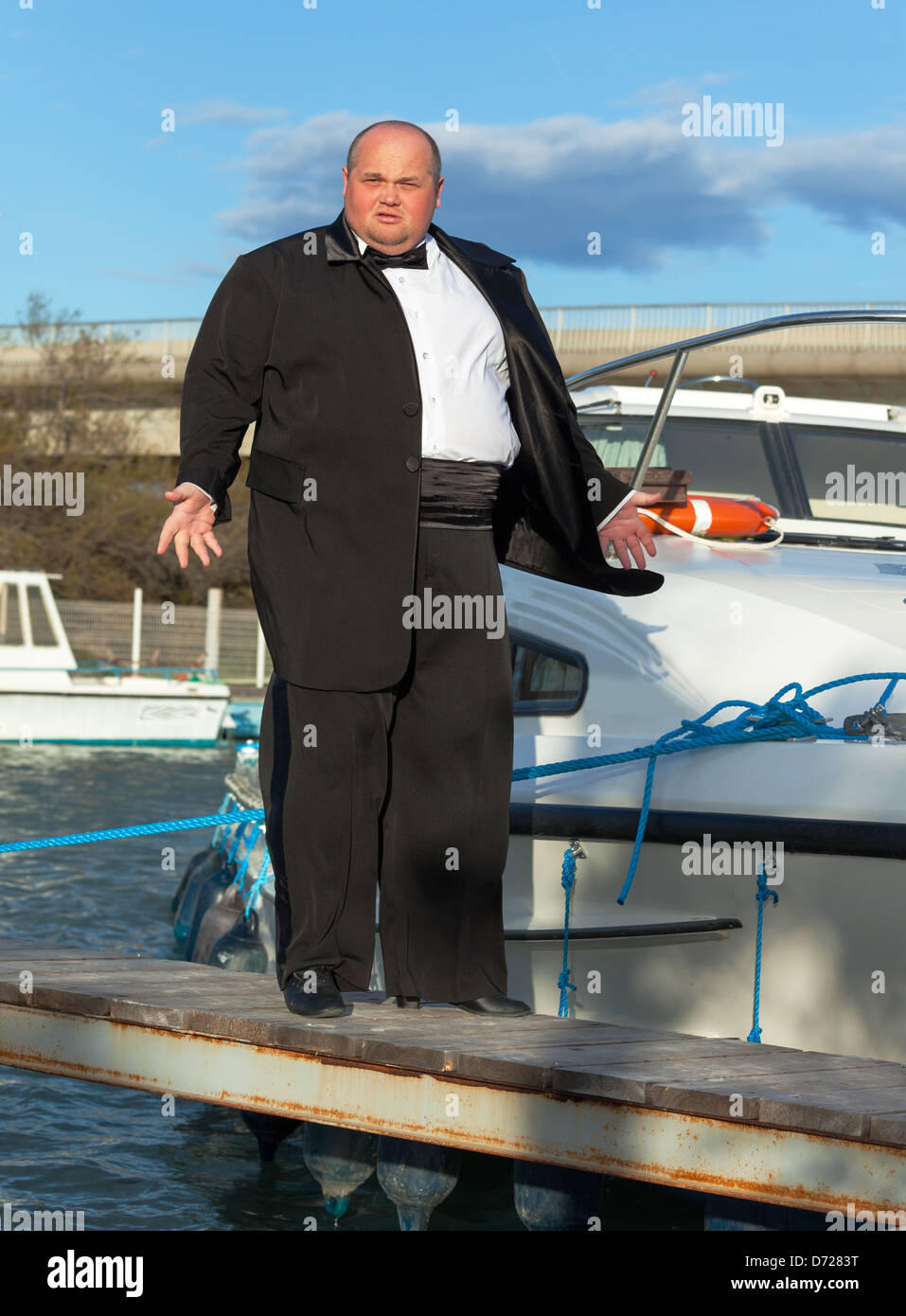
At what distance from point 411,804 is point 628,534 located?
850 mm

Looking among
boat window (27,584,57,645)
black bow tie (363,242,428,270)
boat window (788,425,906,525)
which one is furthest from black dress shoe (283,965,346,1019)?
boat window (27,584,57,645)

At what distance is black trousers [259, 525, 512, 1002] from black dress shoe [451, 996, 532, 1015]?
0.9 inches

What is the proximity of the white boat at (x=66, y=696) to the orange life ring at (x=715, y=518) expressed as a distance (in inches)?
731

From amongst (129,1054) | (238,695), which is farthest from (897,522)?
(238,695)

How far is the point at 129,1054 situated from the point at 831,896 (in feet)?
5.98

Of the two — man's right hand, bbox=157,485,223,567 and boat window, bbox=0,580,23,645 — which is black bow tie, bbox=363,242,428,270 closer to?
man's right hand, bbox=157,485,223,567

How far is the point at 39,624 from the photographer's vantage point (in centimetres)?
2380

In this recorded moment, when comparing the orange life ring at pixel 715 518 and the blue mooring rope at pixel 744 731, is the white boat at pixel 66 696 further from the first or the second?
the blue mooring rope at pixel 744 731

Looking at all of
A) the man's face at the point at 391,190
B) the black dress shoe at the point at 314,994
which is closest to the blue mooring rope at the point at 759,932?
the black dress shoe at the point at 314,994

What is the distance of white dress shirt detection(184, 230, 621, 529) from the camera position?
3682 mm

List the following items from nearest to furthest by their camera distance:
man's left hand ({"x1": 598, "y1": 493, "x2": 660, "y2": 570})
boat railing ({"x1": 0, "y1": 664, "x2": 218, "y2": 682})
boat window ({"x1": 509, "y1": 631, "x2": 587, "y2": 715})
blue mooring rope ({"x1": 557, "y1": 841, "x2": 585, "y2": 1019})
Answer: man's left hand ({"x1": 598, "y1": 493, "x2": 660, "y2": 570}) < blue mooring rope ({"x1": 557, "y1": 841, "x2": 585, "y2": 1019}) < boat window ({"x1": 509, "y1": 631, "x2": 587, "y2": 715}) < boat railing ({"x1": 0, "y1": 664, "x2": 218, "y2": 682})

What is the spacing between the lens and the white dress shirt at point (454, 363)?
3.68 metres

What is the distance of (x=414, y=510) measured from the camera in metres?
3.64

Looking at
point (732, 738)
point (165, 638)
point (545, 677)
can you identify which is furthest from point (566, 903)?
point (165, 638)
